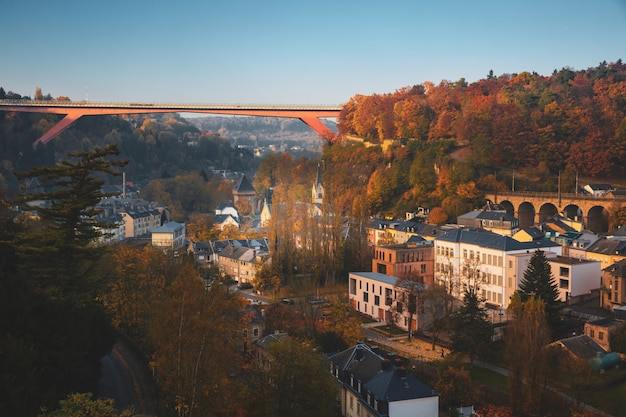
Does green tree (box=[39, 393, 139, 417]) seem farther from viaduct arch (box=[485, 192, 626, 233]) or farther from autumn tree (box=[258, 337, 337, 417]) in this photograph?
viaduct arch (box=[485, 192, 626, 233])

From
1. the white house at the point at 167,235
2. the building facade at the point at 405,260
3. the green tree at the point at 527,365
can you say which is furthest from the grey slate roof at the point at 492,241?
the white house at the point at 167,235

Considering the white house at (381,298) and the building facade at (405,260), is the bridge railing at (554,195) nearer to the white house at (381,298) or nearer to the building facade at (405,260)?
the building facade at (405,260)

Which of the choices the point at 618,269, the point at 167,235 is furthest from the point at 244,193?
the point at 618,269

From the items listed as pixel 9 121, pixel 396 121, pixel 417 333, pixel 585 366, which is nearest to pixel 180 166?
pixel 9 121

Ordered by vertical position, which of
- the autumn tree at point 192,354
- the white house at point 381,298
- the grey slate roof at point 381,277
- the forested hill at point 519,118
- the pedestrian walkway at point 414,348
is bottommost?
the pedestrian walkway at point 414,348

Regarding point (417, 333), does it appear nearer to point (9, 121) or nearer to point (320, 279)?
point (320, 279)
